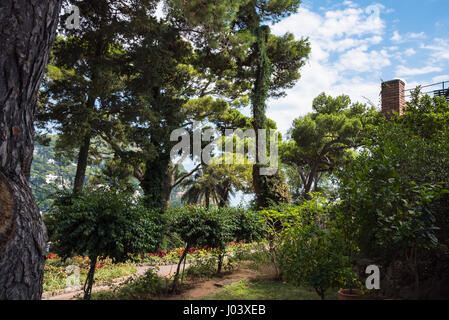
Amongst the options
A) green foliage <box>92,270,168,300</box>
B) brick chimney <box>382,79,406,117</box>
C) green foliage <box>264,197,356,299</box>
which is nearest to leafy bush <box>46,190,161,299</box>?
green foliage <box>92,270,168,300</box>

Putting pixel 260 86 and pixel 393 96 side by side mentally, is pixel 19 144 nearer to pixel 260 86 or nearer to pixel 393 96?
pixel 260 86

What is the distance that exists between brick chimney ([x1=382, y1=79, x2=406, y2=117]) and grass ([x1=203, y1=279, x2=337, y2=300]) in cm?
685

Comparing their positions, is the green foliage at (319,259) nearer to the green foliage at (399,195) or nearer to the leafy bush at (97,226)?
the green foliage at (399,195)

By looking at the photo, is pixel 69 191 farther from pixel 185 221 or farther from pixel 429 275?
pixel 429 275

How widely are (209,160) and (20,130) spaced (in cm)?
1397

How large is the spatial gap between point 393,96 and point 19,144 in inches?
401

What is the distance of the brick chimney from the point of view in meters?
8.80

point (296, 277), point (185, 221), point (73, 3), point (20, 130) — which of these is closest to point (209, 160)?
point (73, 3)

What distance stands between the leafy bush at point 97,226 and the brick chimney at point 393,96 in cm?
845

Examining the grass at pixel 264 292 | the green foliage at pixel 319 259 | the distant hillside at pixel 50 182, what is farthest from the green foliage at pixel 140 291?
the green foliage at pixel 319 259

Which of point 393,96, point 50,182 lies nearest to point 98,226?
point 50,182

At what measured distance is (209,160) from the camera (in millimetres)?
15547

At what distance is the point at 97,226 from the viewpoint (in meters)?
3.79

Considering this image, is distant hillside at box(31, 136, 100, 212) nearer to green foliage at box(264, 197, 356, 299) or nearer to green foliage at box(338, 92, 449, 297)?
green foliage at box(264, 197, 356, 299)
